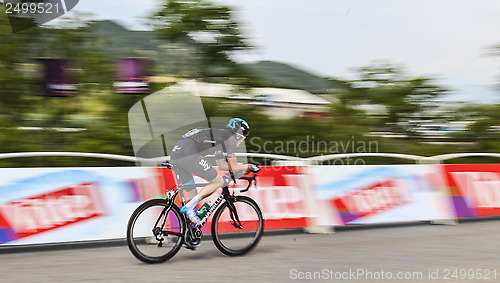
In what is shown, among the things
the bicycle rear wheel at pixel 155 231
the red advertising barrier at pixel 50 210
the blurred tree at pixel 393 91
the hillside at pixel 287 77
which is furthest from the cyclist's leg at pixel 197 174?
the blurred tree at pixel 393 91

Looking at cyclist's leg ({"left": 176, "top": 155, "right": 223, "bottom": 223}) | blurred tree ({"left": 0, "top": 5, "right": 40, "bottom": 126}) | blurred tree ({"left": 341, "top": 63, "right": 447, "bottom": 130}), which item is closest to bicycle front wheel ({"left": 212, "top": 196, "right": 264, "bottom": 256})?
cyclist's leg ({"left": 176, "top": 155, "right": 223, "bottom": 223})

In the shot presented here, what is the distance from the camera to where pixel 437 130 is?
1496 cm

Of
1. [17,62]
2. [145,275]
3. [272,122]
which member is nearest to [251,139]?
[272,122]

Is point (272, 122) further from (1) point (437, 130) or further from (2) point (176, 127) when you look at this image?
(1) point (437, 130)

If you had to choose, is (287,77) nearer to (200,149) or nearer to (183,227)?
(200,149)

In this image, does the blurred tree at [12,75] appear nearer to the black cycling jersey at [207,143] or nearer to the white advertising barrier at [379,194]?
the black cycling jersey at [207,143]

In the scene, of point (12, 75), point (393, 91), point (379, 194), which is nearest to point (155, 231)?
point (379, 194)

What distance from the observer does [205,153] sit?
6.60 meters

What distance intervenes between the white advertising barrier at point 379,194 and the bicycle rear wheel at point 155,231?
10.0 feet

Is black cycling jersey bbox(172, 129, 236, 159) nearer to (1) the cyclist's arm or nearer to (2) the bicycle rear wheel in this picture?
(1) the cyclist's arm

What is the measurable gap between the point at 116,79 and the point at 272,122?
3.67 metres

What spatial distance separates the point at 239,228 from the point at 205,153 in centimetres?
117

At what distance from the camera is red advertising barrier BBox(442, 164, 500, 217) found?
387 inches

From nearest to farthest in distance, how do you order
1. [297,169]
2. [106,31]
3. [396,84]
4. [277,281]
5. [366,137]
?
[277,281], [297,169], [106,31], [366,137], [396,84]
